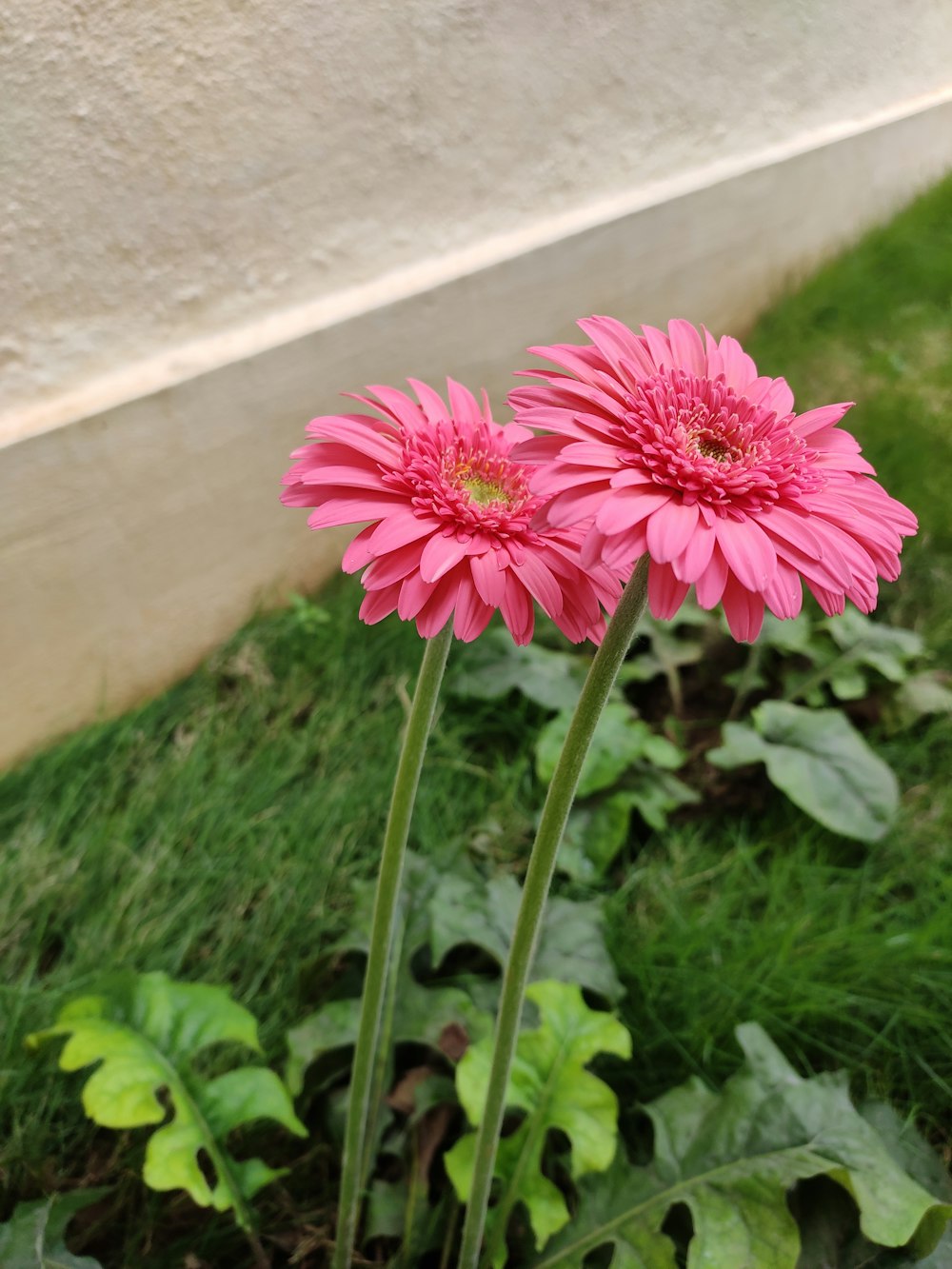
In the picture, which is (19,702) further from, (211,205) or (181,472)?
(211,205)

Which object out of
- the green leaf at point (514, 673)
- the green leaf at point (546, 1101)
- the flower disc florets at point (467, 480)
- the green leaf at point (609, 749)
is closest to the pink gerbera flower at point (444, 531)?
A: the flower disc florets at point (467, 480)

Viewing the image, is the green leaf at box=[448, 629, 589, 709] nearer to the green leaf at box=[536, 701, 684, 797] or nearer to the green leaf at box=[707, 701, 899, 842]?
the green leaf at box=[536, 701, 684, 797]

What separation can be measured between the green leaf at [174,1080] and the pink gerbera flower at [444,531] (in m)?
0.67

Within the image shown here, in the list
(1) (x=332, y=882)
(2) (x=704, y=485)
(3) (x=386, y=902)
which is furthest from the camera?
(1) (x=332, y=882)

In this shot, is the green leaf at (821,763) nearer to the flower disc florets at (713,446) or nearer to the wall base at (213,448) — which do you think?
the wall base at (213,448)

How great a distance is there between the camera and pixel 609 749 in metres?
1.73

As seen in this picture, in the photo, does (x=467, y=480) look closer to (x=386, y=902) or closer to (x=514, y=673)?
(x=386, y=902)

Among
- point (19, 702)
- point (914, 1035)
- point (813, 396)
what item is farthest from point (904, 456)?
point (19, 702)

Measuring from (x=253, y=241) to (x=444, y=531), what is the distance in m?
1.26

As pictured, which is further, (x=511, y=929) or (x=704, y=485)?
(x=511, y=929)

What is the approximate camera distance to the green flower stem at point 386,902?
2.60 feet

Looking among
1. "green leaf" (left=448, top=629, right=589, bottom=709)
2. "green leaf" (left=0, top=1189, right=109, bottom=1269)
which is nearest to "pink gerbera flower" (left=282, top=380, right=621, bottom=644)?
"green leaf" (left=0, top=1189, right=109, bottom=1269)

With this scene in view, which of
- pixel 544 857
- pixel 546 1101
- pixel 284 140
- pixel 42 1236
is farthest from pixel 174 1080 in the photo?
pixel 284 140

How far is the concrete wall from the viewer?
150cm
